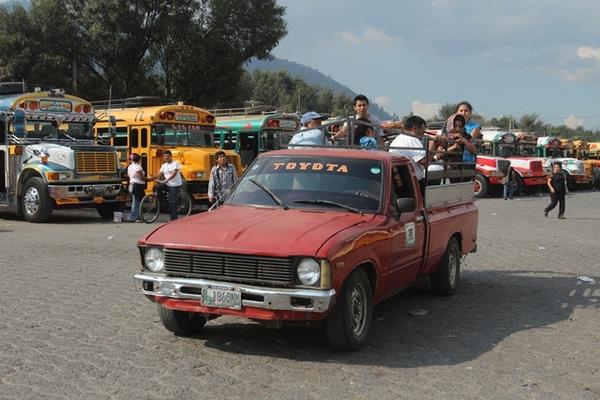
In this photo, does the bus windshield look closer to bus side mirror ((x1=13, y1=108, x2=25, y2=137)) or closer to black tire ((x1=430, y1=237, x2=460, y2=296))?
bus side mirror ((x1=13, y1=108, x2=25, y2=137))

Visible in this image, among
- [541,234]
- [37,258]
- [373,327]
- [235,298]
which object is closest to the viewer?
[235,298]

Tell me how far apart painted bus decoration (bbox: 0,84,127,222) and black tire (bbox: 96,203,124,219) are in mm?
75

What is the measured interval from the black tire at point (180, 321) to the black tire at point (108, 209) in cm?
1187

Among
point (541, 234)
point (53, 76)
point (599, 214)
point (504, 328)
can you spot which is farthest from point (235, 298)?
point (53, 76)

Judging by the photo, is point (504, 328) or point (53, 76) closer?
point (504, 328)

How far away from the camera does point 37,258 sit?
1055 centimetres

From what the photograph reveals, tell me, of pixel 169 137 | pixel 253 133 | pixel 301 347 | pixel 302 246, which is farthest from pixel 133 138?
pixel 302 246

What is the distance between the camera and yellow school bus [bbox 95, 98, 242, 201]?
18.9m

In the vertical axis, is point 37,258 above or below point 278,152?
below

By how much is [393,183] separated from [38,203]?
11.8m

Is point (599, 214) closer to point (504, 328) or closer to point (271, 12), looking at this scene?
point (504, 328)

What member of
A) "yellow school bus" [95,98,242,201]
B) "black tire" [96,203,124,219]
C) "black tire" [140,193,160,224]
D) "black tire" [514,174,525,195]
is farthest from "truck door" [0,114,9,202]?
"black tire" [514,174,525,195]

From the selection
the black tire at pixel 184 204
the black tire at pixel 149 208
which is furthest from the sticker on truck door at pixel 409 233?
the black tire at pixel 184 204

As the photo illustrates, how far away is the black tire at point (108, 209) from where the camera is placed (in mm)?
17516
